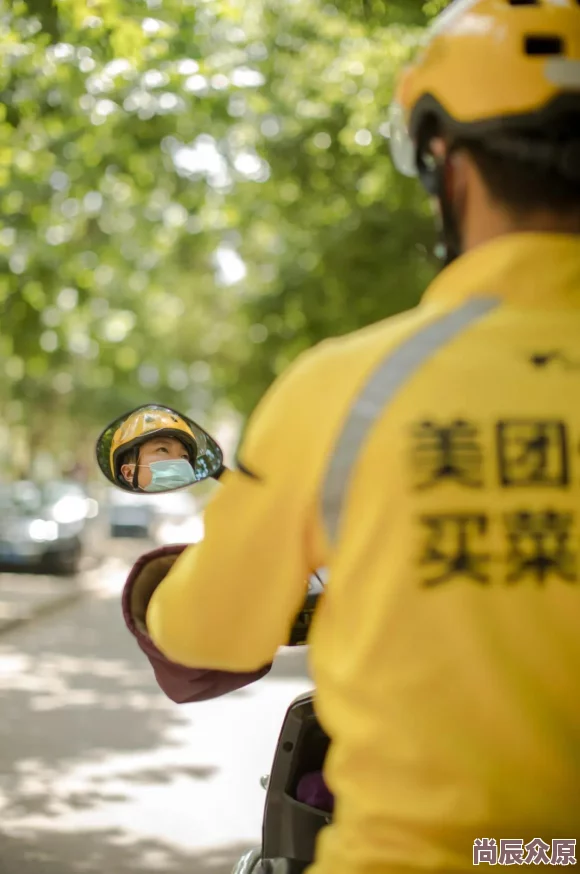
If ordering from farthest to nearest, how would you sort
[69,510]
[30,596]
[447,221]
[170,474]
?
[69,510] → [30,596] → [170,474] → [447,221]

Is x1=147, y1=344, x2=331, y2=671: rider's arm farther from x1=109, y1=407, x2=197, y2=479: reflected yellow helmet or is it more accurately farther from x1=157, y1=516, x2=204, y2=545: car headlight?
x1=157, y1=516, x2=204, y2=545: car headlight

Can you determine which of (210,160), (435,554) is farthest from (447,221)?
(210,160)

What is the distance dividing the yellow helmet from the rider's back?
20cm

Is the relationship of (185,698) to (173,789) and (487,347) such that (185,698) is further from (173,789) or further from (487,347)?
(173,789)

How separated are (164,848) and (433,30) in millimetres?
4604

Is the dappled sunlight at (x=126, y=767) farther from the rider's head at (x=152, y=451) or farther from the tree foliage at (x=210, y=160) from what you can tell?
the rider's head at (x=152, y=451)

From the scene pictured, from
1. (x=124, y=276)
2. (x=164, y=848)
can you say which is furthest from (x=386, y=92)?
(x=164, y=848)

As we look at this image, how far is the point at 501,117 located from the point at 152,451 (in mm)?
612

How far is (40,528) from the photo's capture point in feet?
70.6

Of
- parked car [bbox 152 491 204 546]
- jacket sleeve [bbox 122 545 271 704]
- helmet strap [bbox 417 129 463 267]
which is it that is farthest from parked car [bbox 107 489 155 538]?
helmet strap [bbox 417 129 463 267]

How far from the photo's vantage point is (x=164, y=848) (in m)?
5.42

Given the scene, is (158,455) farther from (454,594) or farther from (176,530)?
(176,530)

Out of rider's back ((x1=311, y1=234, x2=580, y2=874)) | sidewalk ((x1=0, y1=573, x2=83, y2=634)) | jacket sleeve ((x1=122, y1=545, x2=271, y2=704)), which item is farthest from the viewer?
sidewalk ((x1=0, y1=573, x2=83, y2=634))

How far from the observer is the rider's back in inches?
45.9
